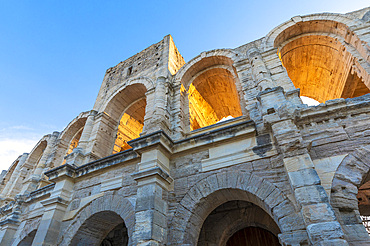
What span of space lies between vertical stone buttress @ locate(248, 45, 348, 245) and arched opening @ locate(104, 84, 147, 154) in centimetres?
549

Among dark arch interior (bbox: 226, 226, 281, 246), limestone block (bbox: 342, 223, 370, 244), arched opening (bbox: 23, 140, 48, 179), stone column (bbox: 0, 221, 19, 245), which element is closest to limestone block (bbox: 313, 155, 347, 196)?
limestone block (bbox: 342, 223, 370, 244)

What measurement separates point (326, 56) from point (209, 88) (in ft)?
13.6

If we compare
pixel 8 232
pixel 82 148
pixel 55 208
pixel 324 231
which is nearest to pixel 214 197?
pixel 324 231

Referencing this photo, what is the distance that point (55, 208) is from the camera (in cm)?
580

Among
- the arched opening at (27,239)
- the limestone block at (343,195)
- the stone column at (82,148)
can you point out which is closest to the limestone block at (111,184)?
the stone column at (82,148)

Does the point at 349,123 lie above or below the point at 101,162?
below

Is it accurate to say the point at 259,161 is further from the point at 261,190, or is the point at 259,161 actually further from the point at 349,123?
the point at 349,123

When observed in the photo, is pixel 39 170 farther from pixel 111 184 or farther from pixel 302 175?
pixel 302 175

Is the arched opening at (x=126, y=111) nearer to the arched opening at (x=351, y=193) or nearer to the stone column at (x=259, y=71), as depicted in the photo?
the stone column at (x=259, y=71)

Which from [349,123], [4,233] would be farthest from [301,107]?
[4,233]

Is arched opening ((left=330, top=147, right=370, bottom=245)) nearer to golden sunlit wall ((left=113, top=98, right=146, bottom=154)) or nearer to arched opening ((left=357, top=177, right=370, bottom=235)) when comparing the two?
arched opening ((left=357, top=177, right=370, bottom=235))

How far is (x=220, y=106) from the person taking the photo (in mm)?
9789

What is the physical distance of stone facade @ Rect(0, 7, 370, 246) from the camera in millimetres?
3775

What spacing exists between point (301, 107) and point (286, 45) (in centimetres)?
392
